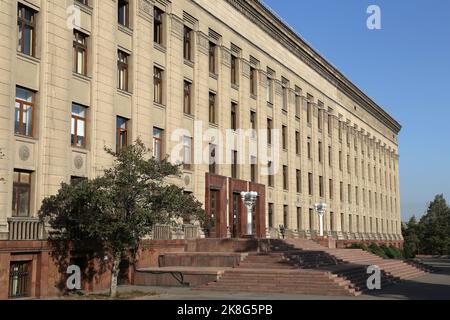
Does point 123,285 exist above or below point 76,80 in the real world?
below

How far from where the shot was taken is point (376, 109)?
8112 cm

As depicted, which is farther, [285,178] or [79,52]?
[285,178]

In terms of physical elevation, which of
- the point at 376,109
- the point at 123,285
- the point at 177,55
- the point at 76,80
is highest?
the point at 376,109

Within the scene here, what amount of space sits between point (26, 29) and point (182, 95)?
39.3ft

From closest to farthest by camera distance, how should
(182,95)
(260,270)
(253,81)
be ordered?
(260,270), (182,95), (253,81)

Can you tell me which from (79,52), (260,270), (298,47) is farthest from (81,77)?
(298,47)

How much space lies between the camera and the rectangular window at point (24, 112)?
24.3 m

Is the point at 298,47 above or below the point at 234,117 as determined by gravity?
above

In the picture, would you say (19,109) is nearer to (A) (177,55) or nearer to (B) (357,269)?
(A) (177,55)

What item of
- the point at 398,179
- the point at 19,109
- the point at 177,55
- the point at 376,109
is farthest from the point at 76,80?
the point at 398,179

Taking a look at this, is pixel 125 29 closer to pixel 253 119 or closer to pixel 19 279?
pixel 19 279

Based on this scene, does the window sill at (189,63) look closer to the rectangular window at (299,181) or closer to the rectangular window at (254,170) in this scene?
the rectangular window at (254,170)

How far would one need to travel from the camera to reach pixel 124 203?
2241cm
